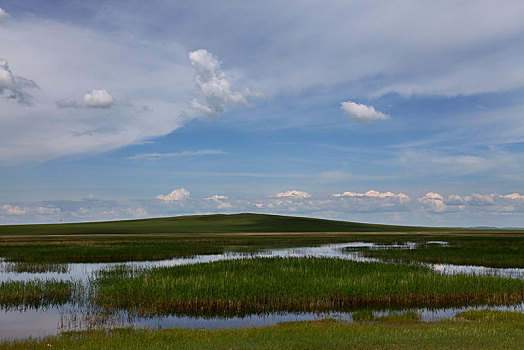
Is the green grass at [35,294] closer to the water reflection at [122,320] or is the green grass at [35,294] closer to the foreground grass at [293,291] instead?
the water reflection at [122,320]

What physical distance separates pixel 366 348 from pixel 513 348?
5193mm

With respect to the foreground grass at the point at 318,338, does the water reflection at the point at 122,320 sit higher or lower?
lower

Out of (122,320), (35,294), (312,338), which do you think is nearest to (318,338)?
(312,338)

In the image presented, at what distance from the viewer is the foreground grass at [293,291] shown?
80.2 feet

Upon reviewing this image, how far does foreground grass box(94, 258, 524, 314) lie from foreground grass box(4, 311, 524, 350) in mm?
5871

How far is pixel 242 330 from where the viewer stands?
1806 cm

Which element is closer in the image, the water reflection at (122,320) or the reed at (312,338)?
the reed at (312,338)

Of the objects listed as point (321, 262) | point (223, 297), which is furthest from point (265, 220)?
point (223, 297)

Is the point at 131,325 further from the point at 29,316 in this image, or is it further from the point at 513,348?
the point at 513,348

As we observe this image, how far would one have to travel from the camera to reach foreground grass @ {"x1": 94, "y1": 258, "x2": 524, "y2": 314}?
24438 millimetres

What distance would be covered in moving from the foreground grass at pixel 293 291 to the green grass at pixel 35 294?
201cm

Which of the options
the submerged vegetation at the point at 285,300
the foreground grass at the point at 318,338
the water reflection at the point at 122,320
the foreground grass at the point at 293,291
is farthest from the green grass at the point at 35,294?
the foreground grass at the point at 318,338

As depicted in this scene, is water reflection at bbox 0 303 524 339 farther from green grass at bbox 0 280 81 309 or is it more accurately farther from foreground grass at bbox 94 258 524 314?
green grass at bbox 0 280 81 309

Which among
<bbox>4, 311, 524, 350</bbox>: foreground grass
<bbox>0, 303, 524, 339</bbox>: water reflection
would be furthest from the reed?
<bbox>0, 303, 524, 339</bbox>: water reflection
